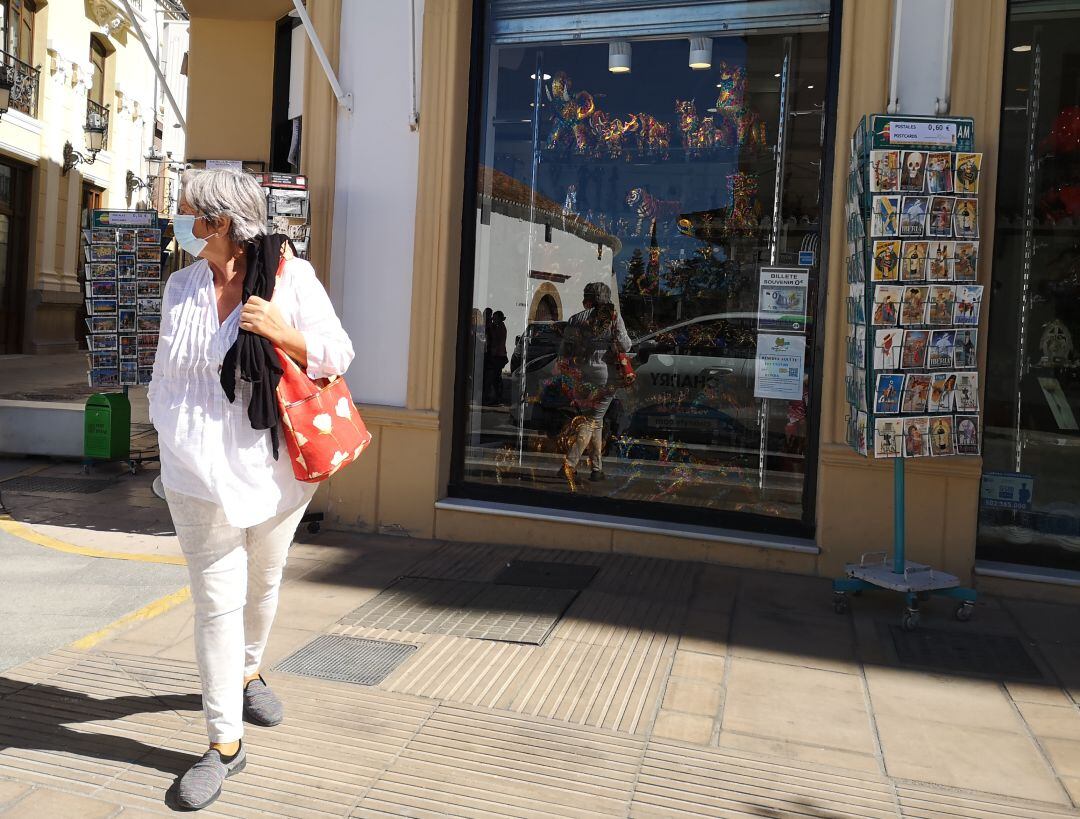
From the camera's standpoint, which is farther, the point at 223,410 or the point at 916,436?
the point at 916,436

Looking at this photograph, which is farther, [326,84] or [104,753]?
[326,84]

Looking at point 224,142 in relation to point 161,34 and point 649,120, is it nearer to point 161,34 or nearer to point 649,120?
point 649,120

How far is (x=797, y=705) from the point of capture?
13.3 feet

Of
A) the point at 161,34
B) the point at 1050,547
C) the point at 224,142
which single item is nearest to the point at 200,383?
the point at 1050,547

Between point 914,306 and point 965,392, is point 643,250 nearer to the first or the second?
point 914,306

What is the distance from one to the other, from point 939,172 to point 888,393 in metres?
1.12

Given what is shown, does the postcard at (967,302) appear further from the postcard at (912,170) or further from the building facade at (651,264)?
the building facade at (651,264)

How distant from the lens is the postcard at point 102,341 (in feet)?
28.1

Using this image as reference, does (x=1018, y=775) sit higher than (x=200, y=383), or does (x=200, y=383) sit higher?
(x=200, y=383)

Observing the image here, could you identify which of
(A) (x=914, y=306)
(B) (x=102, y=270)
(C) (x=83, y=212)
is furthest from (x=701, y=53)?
(C) (x=83, y=212)

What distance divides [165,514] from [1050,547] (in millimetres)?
5721

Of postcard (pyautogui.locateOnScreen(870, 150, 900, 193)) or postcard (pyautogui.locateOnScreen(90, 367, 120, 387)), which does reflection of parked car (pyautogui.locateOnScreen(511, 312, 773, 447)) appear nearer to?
postcard (pyautogui.locateOnScreen(870, 150, 900, 193))

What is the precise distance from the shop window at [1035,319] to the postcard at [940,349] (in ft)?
3.38

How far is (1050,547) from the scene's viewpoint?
5.94 metres
